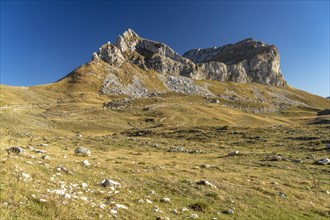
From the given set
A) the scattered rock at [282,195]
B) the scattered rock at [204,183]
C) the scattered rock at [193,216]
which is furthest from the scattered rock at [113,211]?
the scattered rock at [282,195]

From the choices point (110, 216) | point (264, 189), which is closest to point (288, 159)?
point (264, 189)

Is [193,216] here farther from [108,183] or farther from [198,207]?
[108,183]

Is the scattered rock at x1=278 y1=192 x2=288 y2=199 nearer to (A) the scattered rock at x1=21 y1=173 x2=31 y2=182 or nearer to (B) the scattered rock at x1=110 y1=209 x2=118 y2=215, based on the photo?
(B) the scattered rock at x1=110 y1=209 x2=118 y2=215

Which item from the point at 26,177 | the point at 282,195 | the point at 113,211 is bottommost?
the point at 282,195

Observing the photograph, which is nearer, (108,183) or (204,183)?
(108,183)

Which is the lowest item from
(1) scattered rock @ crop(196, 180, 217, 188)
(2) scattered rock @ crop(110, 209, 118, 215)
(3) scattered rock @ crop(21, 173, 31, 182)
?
(1) scattered rock @ crop(196, 180, 217, 188)

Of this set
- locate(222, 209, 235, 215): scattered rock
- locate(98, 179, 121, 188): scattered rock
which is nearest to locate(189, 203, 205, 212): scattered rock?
locate(222, 209, 235, 215): scattered rock

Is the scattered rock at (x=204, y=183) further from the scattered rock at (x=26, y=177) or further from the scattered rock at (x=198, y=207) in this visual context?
the scattered rock at (x=26, y=177)

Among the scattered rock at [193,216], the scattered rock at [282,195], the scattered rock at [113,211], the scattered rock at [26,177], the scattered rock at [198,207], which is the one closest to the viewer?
the scattered rock at [113,211]

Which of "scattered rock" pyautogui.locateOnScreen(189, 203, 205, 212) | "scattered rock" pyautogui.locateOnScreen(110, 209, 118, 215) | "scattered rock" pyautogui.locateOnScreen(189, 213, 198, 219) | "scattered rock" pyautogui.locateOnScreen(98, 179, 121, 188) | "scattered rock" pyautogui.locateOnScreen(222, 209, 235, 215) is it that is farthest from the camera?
"scattered rock" pyautogui.locateOnScreen(98, 179, 121, 188)

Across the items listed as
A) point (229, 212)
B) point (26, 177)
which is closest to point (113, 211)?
point (26, 177)

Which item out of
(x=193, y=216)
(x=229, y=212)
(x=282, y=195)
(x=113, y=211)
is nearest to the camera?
(x=113, y=211)

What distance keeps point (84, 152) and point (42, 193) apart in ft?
66.0

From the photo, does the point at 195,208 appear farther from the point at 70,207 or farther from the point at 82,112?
the point at 82,112
